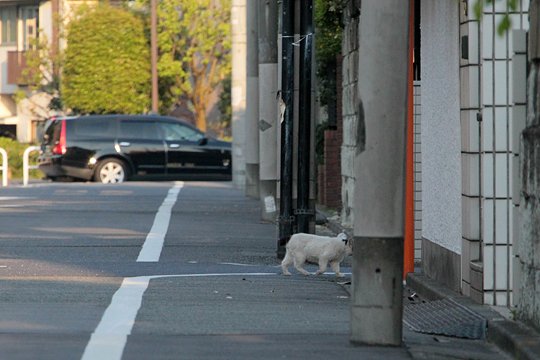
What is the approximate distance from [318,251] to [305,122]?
10.6ft

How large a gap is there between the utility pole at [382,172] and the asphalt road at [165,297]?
26 cm

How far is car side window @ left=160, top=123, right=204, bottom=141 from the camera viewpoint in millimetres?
39281

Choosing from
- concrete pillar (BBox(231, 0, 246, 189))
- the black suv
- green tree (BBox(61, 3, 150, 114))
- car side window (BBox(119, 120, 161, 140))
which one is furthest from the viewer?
green tree (BBox(61, 3, 150, 114))

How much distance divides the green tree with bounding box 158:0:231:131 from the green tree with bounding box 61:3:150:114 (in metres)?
1.61

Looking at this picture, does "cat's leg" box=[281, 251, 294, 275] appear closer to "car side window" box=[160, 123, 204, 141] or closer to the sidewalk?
the sidewalk

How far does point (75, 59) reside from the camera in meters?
56.2

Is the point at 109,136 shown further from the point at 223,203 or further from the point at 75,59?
the point at 75,59

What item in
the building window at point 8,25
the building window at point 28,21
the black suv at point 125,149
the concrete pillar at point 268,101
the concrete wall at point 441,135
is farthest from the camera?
the building window at point 8,25

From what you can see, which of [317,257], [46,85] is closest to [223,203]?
[317,257]

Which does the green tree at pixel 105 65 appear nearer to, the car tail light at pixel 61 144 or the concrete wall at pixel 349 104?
the car tail light at pixel 61 144

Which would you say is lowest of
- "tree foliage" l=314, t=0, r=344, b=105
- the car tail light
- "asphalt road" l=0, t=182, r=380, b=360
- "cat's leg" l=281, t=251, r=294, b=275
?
"asphalt road" l=0, t=182, r=380, b=360

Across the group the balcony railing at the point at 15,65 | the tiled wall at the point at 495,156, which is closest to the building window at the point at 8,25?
the balcony railing at the point at 15,65

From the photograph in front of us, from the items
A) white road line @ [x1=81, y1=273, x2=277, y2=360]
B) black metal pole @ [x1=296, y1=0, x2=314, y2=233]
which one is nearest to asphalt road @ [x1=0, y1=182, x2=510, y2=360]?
white road line @ [x1=81, y1=273, x2=277, y2=360]

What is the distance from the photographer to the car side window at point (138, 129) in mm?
38812
